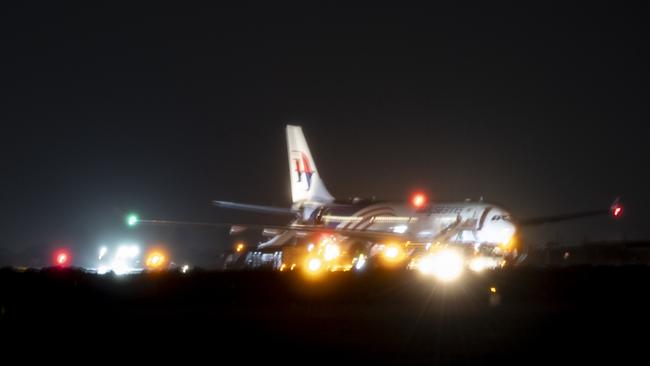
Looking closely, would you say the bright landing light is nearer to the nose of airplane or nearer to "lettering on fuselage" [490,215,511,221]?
the nose of airplane

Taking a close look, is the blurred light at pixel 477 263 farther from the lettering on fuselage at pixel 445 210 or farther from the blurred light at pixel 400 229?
the blurred light at pixel 400 229

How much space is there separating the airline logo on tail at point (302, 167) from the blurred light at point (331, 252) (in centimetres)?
1463

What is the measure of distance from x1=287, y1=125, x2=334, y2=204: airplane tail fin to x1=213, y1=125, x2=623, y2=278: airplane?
4.08 m

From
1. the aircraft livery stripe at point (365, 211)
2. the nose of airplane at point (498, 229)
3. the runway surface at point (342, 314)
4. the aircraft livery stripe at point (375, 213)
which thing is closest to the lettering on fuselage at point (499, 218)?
the nose of airplane at point (498, 229)

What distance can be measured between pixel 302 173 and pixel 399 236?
18913 mm

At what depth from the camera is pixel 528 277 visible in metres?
35.8

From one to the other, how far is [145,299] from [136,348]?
1246 cm

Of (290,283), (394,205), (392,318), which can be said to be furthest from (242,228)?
(392,318)

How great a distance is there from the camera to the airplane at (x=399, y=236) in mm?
54750

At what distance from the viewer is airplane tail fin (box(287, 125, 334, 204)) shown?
73750mm

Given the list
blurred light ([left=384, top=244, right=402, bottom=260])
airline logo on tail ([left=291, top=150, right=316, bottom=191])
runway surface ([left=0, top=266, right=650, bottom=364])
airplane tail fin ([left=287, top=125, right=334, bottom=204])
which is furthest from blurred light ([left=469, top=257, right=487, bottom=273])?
airline logo on tail ([left=291, top=150, right=316, bottom=191])

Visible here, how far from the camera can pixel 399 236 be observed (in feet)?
190

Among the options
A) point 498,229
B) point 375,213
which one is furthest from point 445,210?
point 375,213

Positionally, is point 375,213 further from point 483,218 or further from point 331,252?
point 483,218
